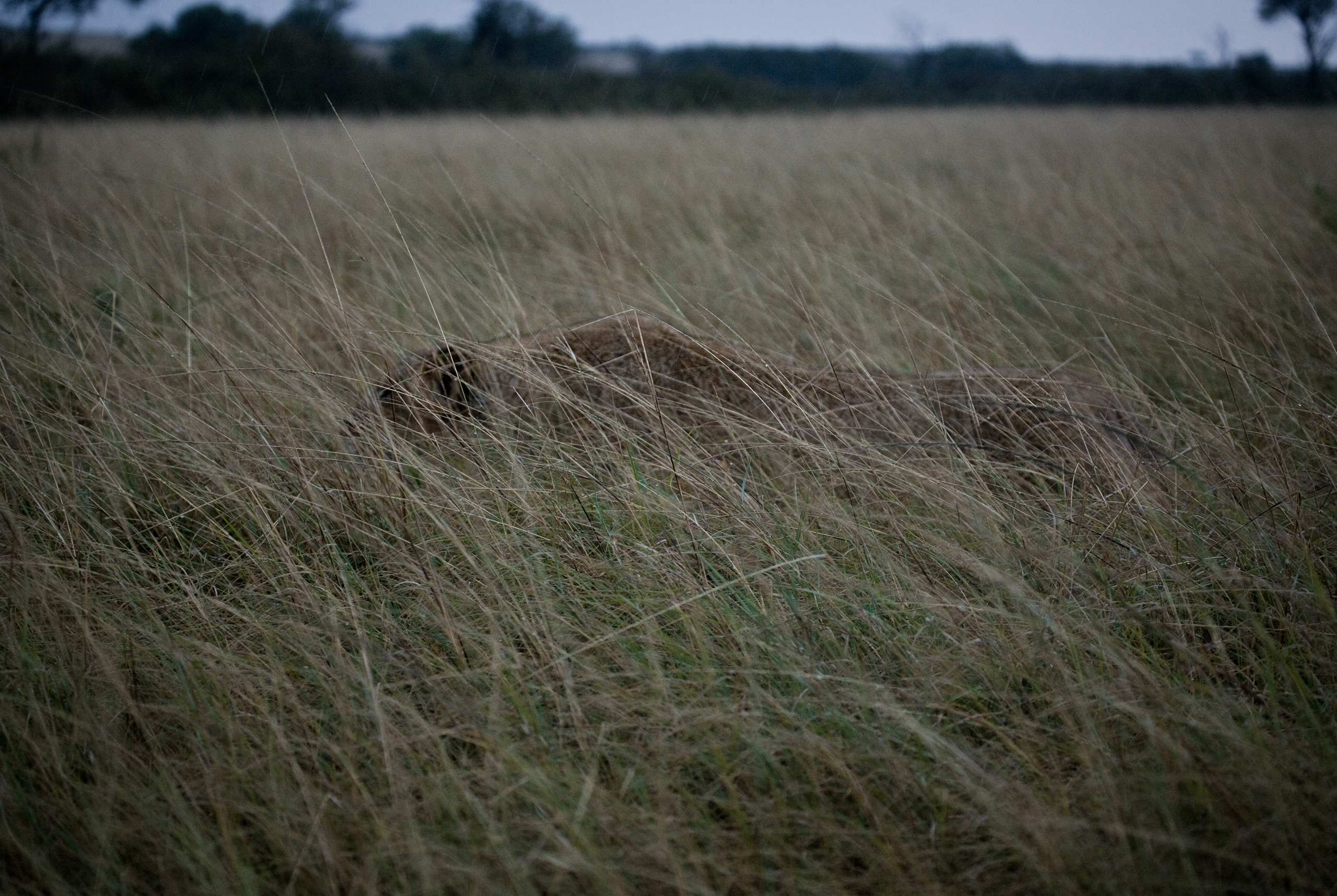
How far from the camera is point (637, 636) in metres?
1.42

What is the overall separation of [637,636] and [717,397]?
756 millimetres

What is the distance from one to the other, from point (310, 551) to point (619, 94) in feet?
58.4

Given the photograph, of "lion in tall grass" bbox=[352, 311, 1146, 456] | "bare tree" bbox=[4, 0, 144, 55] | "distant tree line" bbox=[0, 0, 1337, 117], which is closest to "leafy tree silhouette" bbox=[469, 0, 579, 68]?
"distant tree line" bbox=[0, 0, 1337, 117]

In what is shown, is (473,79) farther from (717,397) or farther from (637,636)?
(637,636)

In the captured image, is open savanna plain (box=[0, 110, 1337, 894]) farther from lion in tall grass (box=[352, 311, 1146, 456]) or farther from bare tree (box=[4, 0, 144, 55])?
bare tree (box=[4, 0, 144, 55])

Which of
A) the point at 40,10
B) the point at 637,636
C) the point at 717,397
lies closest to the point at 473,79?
the point at 40,10

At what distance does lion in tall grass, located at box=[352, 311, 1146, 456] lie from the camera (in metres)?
1.86

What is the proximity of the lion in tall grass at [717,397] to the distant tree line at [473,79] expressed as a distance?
9.30 m

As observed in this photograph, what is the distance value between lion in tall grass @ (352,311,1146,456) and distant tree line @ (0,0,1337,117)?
9.30m

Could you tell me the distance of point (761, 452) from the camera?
2.06 metres

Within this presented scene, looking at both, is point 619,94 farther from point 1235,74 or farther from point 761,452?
point 761,452

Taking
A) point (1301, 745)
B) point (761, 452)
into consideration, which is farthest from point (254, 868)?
point (1301, 745)

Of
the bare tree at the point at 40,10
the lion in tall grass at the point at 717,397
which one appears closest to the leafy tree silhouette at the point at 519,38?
the bare tree at the point at 40,10

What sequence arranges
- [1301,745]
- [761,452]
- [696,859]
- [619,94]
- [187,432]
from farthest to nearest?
[619,94], [761,452], [187,432], [1301,745], [696,859]
